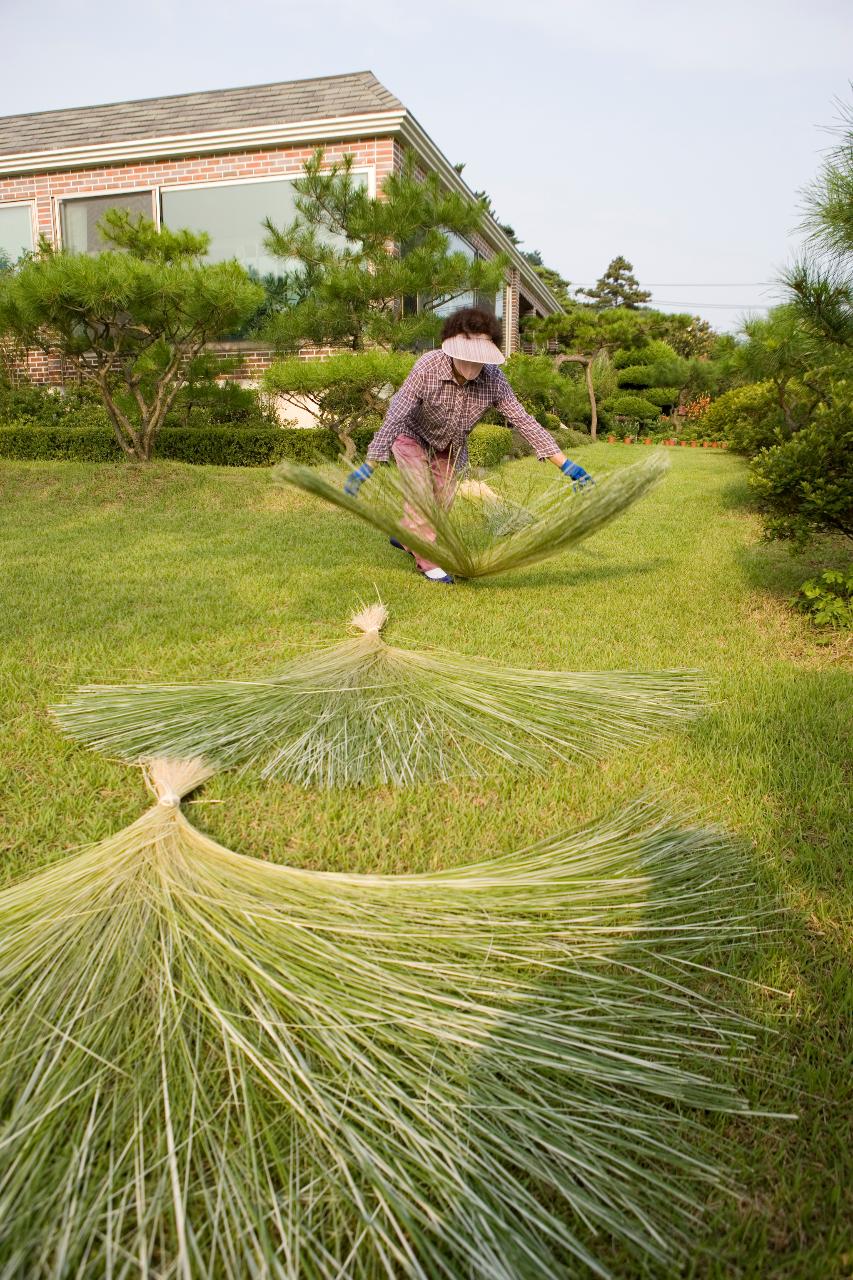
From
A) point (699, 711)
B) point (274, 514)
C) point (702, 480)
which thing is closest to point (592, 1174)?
point (699, 711)

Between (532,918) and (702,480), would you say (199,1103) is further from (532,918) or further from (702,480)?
(702,480)

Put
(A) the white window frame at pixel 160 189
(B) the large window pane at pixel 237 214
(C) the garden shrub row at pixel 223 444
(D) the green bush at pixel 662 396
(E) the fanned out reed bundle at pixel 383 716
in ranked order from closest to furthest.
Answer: (E) the fanned out reed bundle at pixel 383 716 < (C) the garden shrub row at pixel 223 444 < (A) the white window frame at pixel 160 189 < (B) the large window pane at pixel 237 214 < (D) the green bush at pixel 662 396

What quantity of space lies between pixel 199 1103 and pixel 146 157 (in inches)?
473

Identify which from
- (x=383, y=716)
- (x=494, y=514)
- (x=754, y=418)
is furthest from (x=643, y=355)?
(x=383, y=716)

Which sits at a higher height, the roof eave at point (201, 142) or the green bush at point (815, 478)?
the roof eave at point (201, 142)

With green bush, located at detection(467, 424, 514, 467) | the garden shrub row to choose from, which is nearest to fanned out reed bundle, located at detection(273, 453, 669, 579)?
green bush, located at detection(467, 424, 514, 467)

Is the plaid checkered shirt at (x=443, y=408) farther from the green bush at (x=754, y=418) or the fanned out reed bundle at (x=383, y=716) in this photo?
the green bush at (x=754, y=418)

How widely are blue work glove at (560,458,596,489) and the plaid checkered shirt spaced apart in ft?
0.77

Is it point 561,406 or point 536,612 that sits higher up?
point 561,406

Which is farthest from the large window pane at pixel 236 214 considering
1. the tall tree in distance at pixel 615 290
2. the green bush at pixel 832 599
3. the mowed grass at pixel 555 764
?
the tall tree in distance at pixel 615 290

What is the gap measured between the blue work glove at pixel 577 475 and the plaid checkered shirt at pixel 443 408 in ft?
0.77

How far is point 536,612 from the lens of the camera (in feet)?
12.5

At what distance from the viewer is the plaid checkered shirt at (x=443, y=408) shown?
421 centimetres

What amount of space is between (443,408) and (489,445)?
4.47 m
